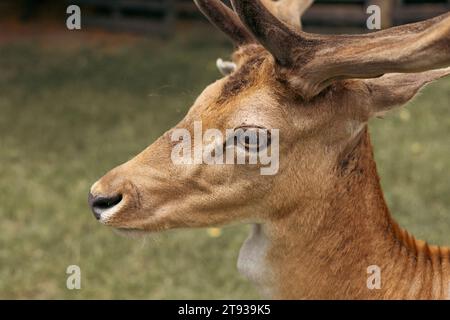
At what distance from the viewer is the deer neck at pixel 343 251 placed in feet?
10.9

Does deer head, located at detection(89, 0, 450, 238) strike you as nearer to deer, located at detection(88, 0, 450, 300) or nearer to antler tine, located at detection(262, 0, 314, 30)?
deer, located at detection(88, 0, 450, 300)

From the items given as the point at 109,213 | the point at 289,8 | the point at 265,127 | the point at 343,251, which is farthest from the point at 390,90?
the point at 109,213

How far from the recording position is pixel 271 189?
328cm

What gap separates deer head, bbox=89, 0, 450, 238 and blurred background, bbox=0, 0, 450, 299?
0.26 m

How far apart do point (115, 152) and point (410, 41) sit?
19.2ft

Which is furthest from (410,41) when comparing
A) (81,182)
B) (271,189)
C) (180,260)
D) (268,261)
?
(81,182)

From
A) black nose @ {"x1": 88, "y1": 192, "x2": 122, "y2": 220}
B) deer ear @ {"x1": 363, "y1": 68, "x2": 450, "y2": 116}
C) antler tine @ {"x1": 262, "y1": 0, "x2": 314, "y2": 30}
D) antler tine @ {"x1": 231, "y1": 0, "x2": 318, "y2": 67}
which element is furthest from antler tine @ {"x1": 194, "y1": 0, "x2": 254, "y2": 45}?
black nose @ {"x1": 88, "y1": 192, "x2": 122, "y2": 220}

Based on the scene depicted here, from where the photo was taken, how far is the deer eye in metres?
3.22

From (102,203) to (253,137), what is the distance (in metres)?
0.67

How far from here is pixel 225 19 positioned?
3.72 m

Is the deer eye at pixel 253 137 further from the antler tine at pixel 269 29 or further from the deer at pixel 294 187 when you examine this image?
the antler tine at pixel 269 29

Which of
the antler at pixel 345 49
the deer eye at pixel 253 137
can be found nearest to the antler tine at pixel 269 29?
the antler at pixel 345 49

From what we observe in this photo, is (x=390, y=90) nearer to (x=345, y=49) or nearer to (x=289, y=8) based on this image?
(x=345, y=49)

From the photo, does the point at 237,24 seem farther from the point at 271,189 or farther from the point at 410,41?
the point at 410,41
